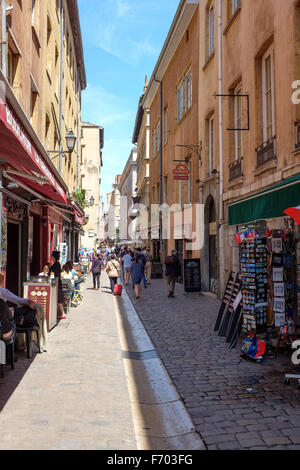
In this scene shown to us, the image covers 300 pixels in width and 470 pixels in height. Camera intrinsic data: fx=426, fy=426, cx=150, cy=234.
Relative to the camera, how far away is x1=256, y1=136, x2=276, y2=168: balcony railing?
31.5 ft

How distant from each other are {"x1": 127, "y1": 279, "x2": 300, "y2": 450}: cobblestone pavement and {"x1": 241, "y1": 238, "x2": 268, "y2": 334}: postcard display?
0.59 meters

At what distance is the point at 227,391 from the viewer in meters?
5.22

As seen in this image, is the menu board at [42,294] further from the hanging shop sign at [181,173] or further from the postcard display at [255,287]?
the hanging shop sign at [181,173]

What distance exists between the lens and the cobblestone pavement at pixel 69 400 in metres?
3.72

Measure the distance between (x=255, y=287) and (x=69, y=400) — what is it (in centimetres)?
350

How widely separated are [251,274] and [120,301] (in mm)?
8496

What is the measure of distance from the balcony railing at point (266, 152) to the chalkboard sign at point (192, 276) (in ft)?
19.5

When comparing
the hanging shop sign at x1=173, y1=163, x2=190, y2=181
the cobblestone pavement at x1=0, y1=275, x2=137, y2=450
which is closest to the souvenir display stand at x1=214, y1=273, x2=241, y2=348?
the cobblestone pavement at x1=0, y1=275, x2=137, y2=450

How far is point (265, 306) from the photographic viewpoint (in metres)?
6.91

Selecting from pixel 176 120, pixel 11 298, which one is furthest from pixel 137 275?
pixel 176 120

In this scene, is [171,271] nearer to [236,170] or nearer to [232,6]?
[236,170]

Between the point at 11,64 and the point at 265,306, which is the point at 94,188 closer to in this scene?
the point at 11,64

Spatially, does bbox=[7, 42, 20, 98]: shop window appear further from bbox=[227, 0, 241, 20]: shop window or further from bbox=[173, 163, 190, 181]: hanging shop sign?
bbox=[173, 163, 190, 181]: hanging shop sign
